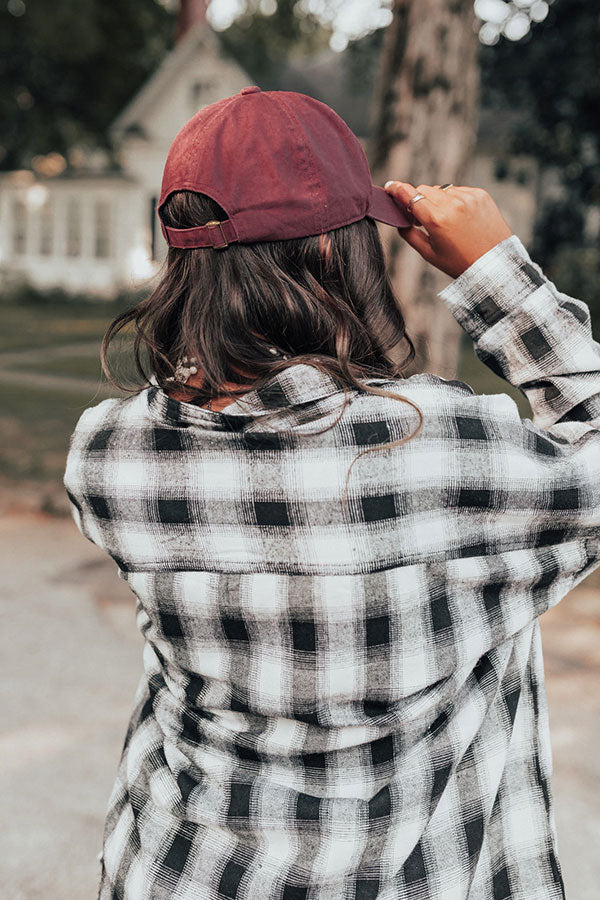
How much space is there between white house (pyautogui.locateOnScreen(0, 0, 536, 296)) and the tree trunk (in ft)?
56.4

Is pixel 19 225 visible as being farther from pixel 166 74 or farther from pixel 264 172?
pixel 264 172

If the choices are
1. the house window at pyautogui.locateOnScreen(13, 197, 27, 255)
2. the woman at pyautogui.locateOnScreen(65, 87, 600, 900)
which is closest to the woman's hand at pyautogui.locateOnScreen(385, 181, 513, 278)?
the woman at pyautogui.locateOnScreen(65, 87, 600, 900)

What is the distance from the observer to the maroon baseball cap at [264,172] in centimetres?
111

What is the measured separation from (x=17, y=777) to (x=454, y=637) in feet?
7.84

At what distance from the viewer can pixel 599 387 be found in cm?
122

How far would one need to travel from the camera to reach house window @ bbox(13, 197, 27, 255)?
89.4 ft

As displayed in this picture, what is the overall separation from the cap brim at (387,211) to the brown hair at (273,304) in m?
0.05

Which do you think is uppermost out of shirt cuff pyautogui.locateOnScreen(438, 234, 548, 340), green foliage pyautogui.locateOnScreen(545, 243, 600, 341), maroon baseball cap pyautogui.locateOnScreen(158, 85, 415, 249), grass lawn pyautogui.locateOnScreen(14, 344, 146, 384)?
maroon baseball cap pyautogui.locateOnScreen(158, 85, 415, 249)

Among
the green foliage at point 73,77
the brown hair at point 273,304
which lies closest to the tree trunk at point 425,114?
the brown hair at point 273,304

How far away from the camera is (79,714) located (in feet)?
11.2

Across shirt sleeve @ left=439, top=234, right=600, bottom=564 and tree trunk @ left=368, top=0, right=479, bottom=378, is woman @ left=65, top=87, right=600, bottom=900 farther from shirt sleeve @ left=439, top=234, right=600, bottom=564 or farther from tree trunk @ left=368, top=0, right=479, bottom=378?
tree trunk @ left=368, top=0, right=479, bottom=378

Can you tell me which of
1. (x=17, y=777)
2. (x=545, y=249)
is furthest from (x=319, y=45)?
(x=17, y=777)

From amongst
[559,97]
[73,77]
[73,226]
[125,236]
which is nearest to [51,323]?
[125,236]

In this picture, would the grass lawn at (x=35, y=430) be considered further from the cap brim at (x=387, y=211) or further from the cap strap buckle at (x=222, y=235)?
the cap strap buckle at (x=222, y=235)
